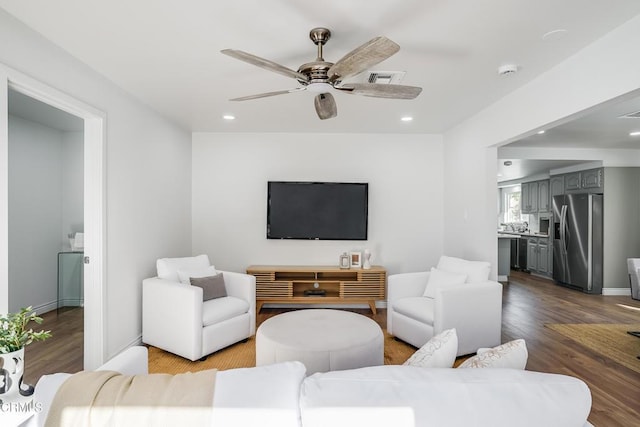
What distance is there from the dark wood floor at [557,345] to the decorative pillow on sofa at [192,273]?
3.44ft

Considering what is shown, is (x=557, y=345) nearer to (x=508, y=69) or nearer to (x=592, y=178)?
(x=508, y=69)

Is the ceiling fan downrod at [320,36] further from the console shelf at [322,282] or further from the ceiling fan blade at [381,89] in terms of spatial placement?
the console shelf at [322,282]

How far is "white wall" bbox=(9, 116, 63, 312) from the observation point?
402cm

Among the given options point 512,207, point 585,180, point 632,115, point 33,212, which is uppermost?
point 632,115

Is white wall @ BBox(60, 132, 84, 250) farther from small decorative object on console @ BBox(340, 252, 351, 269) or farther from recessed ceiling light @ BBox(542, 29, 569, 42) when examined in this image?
recessed ceiling light @ BBox(542, 29, 569, 42)

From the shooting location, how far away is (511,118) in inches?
126

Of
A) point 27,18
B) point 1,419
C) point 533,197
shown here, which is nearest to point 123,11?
point 27,18

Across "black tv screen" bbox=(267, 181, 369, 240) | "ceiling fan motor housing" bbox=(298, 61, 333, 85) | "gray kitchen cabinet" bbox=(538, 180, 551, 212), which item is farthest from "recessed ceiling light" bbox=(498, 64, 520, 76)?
"gray kitchen cabinet" bbox=(538, 180, 551, 212)

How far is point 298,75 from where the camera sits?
2.05 meters

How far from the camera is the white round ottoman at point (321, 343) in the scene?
2160 mm

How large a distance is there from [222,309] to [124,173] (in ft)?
5.14

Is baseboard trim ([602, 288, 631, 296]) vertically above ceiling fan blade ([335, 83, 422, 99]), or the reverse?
ceiling fan blade ([335, 83, 422, 99])

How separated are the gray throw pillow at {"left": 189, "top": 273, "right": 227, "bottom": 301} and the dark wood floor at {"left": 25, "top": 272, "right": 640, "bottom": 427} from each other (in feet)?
3.19

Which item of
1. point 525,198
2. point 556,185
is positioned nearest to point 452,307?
point 556,185
